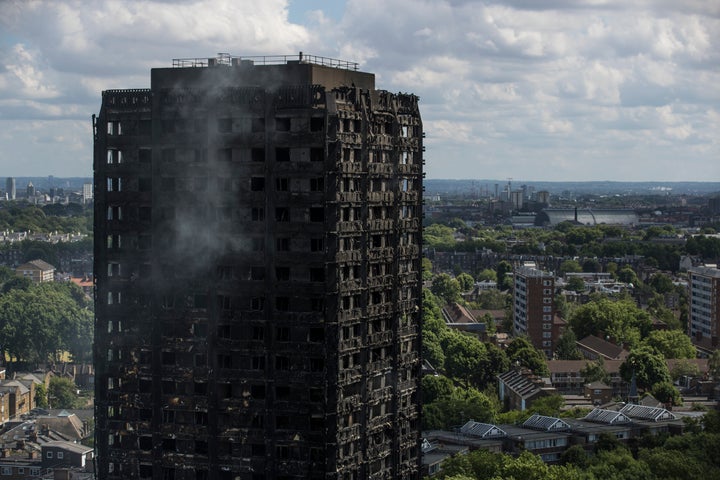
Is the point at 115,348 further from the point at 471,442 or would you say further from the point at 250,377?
the point at 471,442

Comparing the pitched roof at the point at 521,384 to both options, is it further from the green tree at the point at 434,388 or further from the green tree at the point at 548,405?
the green tree at the point at 434,388

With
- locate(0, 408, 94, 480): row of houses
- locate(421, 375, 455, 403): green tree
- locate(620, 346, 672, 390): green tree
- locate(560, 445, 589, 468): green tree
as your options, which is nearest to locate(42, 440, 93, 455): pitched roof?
locate(0, 408, 94, 480): row of houses

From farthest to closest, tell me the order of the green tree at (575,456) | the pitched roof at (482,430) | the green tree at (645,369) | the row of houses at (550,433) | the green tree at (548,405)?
the green tree at (645,369) < the green tree at (548,405) < the pitched roof at (482,430) < the row of houses at (550,433) < the green tree at (575,456)

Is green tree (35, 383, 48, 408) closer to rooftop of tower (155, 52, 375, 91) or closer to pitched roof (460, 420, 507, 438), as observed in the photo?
pitched roof (460, 420, 507, 438)

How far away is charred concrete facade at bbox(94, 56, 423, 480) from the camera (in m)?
71.8

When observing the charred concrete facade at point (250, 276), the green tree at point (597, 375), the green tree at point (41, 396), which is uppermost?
the charred concrete facade at point (250, 276)

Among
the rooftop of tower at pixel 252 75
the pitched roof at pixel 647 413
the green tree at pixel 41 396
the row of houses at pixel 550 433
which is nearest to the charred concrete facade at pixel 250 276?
the rooftop of tower at pixel 252 75

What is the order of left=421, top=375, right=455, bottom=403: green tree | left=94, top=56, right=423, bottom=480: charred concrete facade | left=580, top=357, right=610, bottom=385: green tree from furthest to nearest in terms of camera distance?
left=580, top=357, right=610, bottom=385: green tree
left=421, top=375, right=455, bottom=403: green tree
left=94, top=56, right=423, bottom=480: charred concrete facade

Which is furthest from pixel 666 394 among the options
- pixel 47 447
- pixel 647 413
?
pixel 47 447

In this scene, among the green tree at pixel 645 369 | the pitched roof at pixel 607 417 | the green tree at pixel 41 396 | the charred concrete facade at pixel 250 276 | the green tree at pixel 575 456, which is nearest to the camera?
the charred concrete facade at pixel 250 276

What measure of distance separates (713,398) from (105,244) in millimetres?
131045

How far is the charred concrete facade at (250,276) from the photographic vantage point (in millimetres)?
71812

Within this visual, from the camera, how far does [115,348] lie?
76.2m

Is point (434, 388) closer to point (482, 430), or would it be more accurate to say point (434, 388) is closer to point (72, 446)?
→ point (482, 430)
